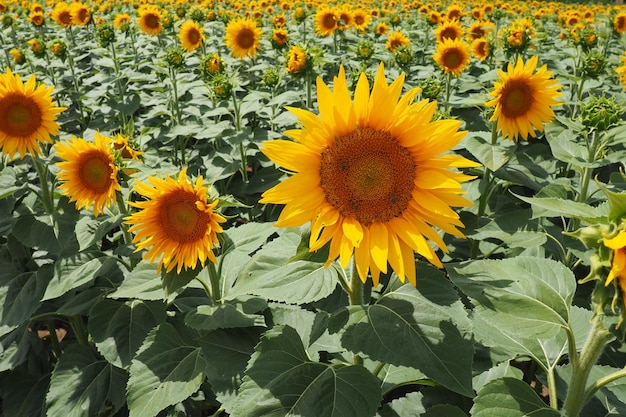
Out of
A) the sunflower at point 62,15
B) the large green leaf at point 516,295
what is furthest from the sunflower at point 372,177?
the sunflower at point 62,15

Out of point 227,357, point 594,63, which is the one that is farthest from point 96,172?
point 594,63

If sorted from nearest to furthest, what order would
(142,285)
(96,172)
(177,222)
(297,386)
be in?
(297,386) → (177,222) → (142,285) → (96,172)

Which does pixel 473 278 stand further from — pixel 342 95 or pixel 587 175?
pixel 587 175

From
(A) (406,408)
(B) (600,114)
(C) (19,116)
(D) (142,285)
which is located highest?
(B) (600,114)

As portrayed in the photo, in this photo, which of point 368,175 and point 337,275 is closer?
point 368,175

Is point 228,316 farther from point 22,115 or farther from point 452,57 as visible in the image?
point 452,57

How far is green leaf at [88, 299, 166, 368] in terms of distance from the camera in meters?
2.20

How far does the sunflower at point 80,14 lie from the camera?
6.36m

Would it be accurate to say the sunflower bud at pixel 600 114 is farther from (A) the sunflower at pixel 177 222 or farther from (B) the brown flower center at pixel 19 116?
(B) the brown flower center at pixel 19 116

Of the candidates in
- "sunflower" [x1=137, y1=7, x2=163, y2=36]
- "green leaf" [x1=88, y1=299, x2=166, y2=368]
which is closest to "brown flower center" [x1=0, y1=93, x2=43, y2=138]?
"green leaf" [x1=88, y1=299, x2=166, y2=368]

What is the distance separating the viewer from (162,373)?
6.34ft

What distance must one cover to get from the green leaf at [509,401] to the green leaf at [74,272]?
1.80m

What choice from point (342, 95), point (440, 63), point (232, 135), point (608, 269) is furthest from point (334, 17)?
point (608, 269)

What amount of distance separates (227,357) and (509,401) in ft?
3.28
